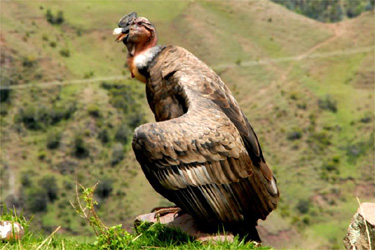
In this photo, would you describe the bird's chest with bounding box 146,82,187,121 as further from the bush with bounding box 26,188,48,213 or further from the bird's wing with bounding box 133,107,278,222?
the bush with bounding box 26,188,48,213

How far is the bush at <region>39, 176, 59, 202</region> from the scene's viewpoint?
42.2 meters

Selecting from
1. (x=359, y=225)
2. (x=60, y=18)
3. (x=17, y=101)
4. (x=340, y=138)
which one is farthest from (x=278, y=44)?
(x=359, y=225)

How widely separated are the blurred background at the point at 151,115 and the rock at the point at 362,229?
99.2ft

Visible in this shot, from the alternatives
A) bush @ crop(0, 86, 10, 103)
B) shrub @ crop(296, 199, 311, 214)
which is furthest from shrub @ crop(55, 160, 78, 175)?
shrub @ crop(296, 199, 311, 214)

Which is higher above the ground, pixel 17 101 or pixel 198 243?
pixel 198 243

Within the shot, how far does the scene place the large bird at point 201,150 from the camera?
702 centimetres

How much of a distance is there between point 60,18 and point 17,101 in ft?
33.9

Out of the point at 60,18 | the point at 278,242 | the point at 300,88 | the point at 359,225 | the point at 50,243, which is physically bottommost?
the point at 278,242

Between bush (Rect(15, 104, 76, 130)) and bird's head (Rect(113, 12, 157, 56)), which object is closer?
bird's head (Rect(113, 12, 157, 56))

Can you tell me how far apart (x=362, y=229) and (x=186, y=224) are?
1.86 m

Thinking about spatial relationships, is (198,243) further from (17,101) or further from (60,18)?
(60,18)

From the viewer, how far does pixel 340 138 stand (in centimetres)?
5169

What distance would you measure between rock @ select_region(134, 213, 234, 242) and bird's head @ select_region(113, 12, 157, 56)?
1.90 m

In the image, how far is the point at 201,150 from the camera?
704 cm
